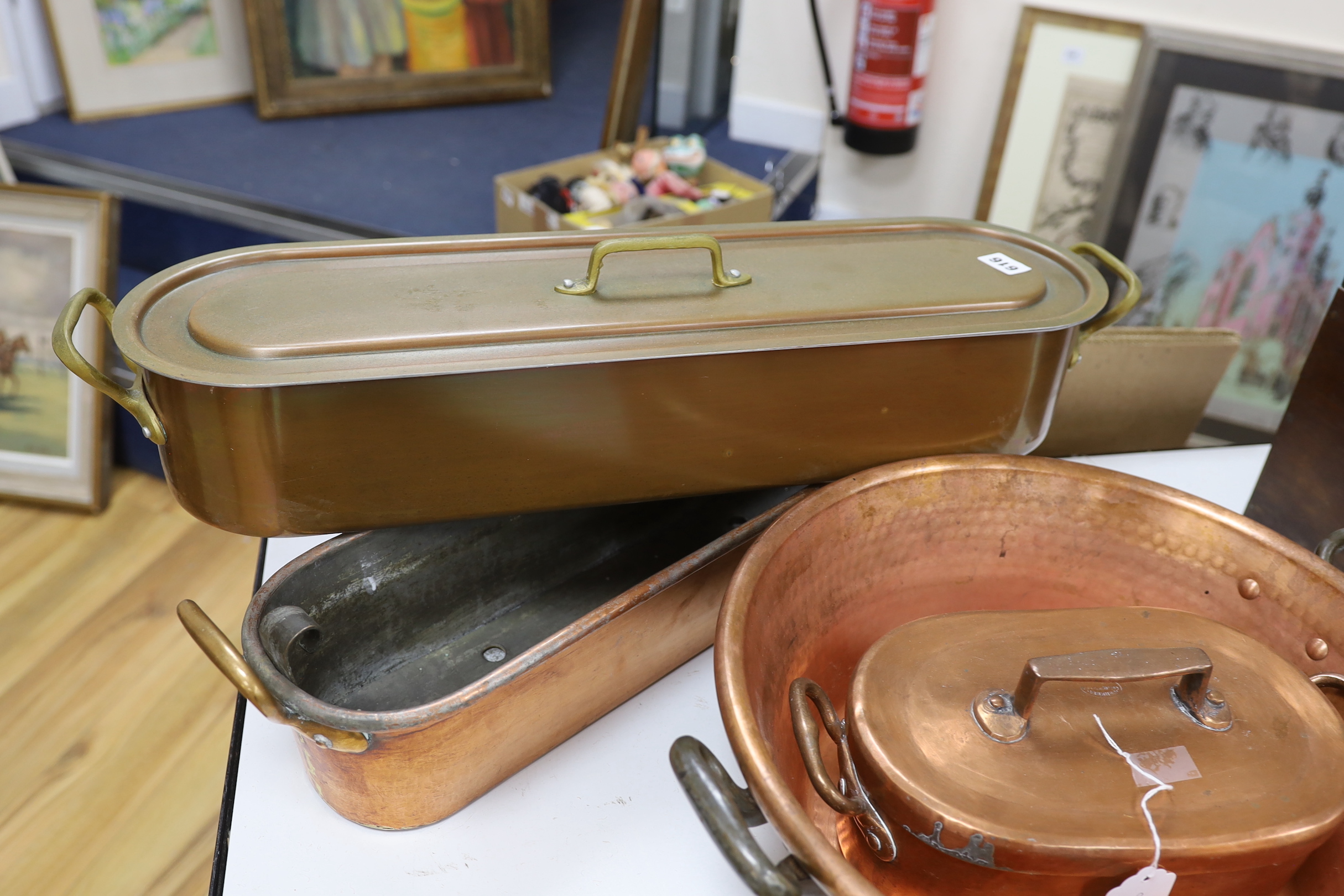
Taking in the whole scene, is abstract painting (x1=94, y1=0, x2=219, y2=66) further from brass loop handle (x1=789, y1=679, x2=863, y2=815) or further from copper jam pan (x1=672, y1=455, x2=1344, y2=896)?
brass loop handle (x1=789, y1=679, x2=863, y2=815)

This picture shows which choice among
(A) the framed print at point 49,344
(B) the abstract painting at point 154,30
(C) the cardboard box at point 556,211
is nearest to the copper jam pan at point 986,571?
(C) the cardboard box at point 556,211

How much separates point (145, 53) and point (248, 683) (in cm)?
244

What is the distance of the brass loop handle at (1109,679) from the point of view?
65 cm

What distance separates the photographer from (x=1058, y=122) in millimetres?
2098

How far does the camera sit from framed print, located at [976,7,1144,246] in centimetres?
200

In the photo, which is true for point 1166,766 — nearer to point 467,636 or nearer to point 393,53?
A: point 467,636

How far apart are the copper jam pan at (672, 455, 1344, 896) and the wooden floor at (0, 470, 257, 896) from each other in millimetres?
1093

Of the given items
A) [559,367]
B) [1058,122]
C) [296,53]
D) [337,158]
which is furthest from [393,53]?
[559,367]

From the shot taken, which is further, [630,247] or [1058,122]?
[1058,122]

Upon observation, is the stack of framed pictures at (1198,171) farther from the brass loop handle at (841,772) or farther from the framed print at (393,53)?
the brass loop handle at (841,772)

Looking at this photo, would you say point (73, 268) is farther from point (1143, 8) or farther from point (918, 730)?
point (1143, 8)

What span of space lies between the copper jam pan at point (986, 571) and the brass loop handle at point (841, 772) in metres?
0.02

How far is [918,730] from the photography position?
67cm

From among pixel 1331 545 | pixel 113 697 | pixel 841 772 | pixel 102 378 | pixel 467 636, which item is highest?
pixel 102 378
